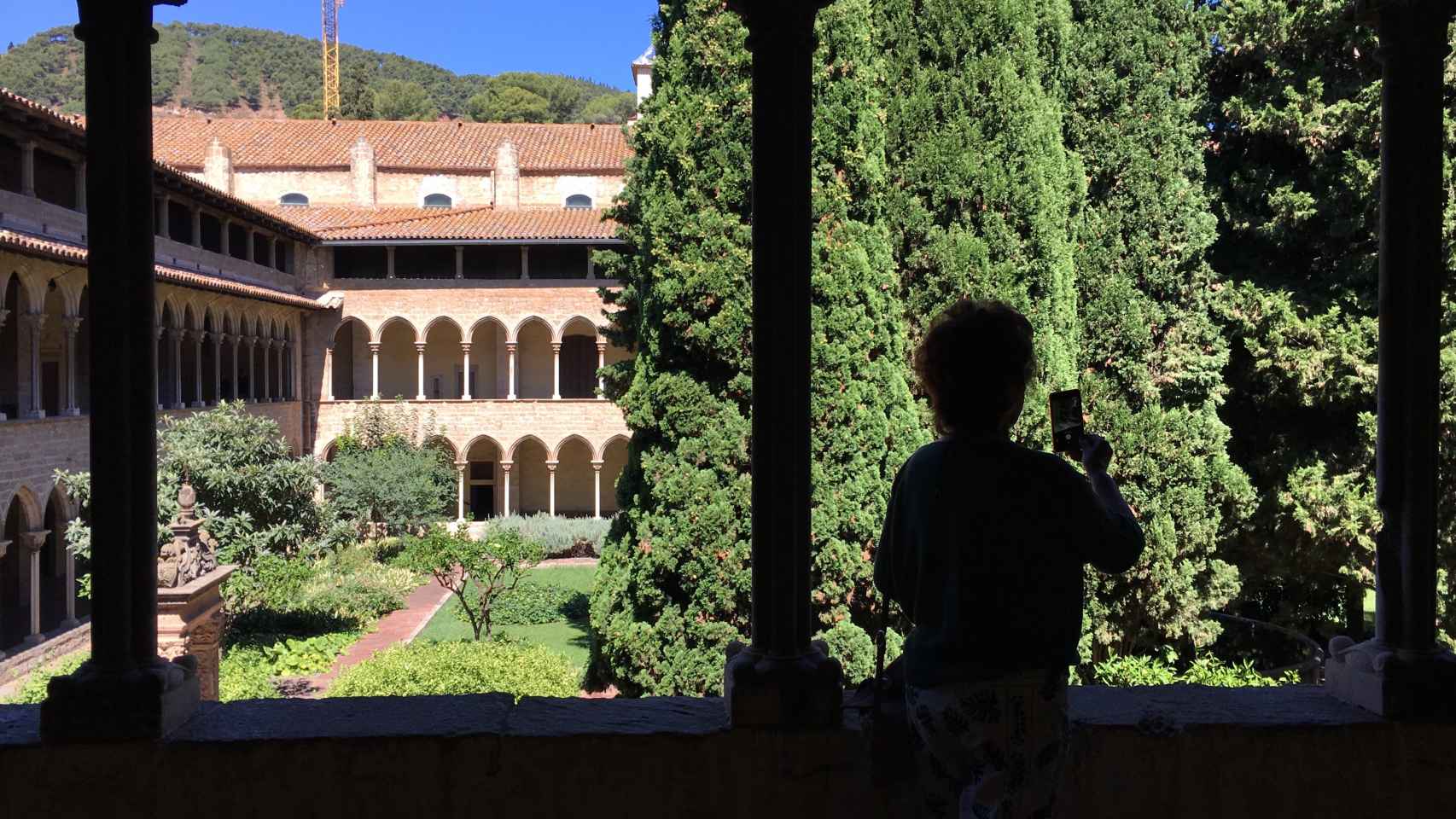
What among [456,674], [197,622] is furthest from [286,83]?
[456,674]

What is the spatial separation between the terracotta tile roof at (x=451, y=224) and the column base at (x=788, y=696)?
26.3 metres

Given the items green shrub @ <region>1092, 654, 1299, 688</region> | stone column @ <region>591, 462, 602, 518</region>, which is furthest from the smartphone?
stone column @ <region>591, 462, 602, 518</region>

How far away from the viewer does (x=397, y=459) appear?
2580cm

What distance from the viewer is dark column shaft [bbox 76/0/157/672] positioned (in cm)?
278

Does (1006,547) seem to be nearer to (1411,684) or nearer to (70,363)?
(1411,684)

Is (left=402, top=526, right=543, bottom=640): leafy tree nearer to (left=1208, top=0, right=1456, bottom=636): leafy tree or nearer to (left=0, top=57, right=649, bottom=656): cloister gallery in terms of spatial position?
(left=0, top=57, right=649, bottom=656): cloister gallery

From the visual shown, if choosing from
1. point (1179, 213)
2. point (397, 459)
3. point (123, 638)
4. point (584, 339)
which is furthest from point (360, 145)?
point (123, 638)

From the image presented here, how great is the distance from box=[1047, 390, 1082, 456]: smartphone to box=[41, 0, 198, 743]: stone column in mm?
2041

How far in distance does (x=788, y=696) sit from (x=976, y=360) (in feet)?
3.72

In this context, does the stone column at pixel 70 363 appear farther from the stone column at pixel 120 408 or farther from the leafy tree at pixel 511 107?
the leafy tree at pixel 511 107

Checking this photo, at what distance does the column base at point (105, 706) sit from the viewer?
272 centimetres

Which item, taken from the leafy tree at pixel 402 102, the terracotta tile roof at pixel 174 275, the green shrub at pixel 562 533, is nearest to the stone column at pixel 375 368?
the terracotta tile roof at pixel 174 275

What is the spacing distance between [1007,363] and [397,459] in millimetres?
24938

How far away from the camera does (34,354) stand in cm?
1748
